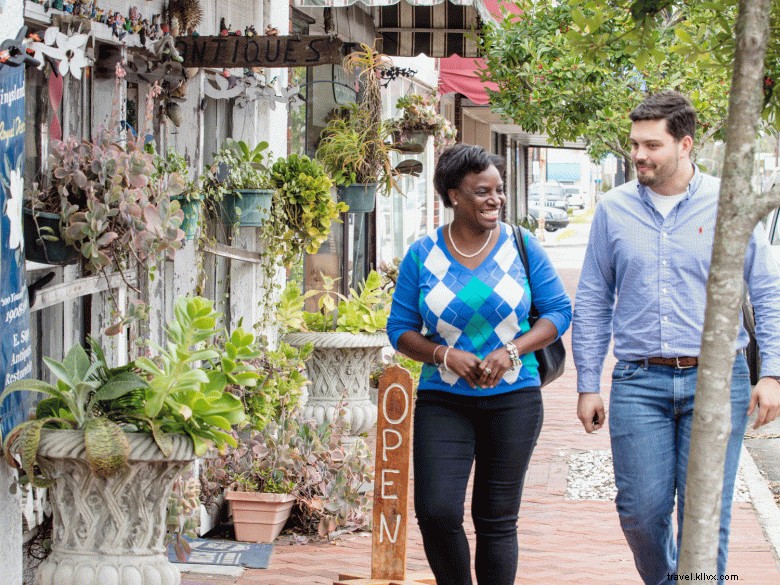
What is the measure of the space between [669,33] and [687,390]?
235 inches

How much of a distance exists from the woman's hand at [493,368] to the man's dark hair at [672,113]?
88 centimetres

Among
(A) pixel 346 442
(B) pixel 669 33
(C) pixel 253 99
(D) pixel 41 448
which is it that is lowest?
(A) pixel 346 442

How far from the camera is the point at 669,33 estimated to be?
31.1 feet

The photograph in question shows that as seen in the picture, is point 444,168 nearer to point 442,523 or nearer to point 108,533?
point 442,523

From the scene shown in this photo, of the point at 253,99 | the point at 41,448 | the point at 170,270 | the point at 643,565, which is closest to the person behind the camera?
the point at 41,448

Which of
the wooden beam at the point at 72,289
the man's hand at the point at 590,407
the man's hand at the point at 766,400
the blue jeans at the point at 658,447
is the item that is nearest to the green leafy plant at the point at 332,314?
the wooden beam at the point at 72,289

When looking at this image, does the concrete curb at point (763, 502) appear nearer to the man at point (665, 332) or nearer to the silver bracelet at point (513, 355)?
the man at point (665, 332)

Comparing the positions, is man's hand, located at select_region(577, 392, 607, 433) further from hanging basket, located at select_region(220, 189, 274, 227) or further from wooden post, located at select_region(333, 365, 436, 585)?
hanging basket, located at select_region(220, 189, 274, 227)

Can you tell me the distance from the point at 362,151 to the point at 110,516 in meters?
5.15

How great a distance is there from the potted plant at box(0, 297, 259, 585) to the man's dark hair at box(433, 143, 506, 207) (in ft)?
3.23

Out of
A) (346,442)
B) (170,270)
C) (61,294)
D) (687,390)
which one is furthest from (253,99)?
(687,390)

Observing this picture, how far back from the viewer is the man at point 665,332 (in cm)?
407

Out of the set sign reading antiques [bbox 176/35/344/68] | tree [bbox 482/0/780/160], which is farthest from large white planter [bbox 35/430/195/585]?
tree [bbox 482/0/780/160]

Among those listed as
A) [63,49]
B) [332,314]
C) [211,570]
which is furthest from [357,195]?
[63,49]
